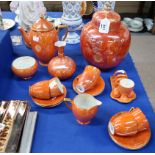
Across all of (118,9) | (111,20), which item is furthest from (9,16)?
(118,9)

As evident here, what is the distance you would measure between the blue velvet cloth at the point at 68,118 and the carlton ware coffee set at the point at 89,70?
22 millimetres

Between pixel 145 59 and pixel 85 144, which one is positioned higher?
pixel 85 144

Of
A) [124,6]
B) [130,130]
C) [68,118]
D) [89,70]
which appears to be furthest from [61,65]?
[124,6]

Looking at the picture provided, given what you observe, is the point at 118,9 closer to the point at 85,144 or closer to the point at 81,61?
the point at 81,61

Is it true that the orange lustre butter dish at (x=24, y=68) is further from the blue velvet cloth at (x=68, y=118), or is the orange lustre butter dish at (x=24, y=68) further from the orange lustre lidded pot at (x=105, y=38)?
the orange lustre lidded pot at (x=105, y=38)

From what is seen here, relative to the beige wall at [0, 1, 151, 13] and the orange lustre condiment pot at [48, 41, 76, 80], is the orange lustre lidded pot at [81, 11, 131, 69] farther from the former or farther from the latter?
the beige wall at [0, 1, 151, 13]

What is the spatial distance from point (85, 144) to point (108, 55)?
1.19 ft

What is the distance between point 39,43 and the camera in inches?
32.8

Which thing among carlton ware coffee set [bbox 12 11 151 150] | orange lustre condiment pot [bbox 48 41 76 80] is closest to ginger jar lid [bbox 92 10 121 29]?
carlton ware coffee set [bbox 12 11 151 150]

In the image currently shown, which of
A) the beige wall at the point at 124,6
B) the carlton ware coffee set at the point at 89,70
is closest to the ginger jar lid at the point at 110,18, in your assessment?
the carlton ware coffee set at the point at 89,70

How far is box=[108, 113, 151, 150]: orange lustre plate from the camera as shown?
60 cm

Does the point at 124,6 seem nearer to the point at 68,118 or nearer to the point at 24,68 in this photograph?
the point at 24,68

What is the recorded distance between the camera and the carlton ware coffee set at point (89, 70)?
2.06 ft

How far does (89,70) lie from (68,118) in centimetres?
20
